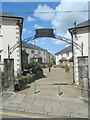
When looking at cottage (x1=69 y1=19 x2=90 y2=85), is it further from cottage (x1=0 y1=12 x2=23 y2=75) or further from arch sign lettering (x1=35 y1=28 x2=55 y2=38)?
cottage (x1=0 y1=12 x2=23 y2=75)

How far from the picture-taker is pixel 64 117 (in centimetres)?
554

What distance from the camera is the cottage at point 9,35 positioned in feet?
44.8

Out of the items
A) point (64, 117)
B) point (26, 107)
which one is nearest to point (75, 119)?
point (64, 117)

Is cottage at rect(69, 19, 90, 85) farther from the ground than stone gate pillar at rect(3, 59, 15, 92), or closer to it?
farther from the ground

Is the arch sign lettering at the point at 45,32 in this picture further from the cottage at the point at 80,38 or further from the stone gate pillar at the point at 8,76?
the stone gate pillar at the point at 8,76

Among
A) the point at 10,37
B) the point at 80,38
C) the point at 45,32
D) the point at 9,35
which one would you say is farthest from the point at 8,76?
the point at 80,38

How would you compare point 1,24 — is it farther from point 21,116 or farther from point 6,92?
point 21,116

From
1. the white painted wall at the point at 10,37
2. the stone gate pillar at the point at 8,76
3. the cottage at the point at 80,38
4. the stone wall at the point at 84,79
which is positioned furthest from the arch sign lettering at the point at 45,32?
the stone wall at the point at 84,79

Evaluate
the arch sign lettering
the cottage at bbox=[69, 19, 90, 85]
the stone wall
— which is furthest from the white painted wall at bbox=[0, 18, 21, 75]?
the stone wall

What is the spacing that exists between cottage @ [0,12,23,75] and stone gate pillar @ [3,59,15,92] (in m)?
4.23

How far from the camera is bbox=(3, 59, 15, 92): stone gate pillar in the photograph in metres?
9.35

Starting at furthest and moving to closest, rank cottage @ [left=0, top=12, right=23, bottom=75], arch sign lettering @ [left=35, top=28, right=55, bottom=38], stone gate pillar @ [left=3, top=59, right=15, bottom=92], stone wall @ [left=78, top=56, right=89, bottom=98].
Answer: cottage @ [left=0, top=12, right=23, bottom=75], arch sign lettering @ [left=35, top=28, right=55, bottom=38], stone gate pillar @ [left=3, top=59, right=15, bottom=92], stone wall @ [left=78, top=56, right=89, bottom=98]

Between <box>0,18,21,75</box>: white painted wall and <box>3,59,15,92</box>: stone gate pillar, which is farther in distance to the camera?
<box>0,18,21,75</box>: white painted wall

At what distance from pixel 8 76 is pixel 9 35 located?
5987mm
